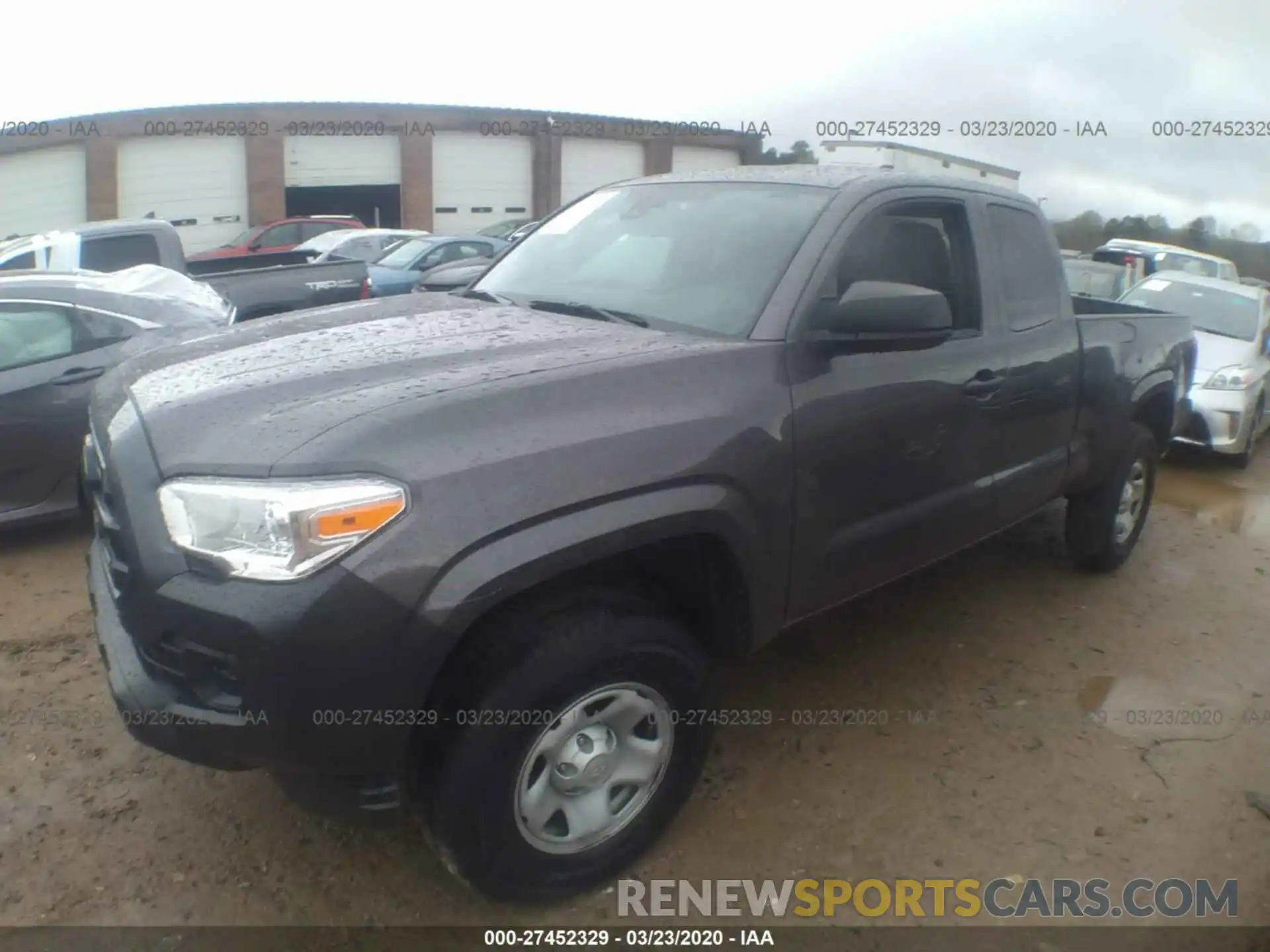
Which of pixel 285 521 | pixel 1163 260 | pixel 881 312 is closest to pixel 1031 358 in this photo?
pixel 881 312

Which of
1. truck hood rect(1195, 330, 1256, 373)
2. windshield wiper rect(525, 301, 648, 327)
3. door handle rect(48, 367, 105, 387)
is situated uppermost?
windshield wiper rect(525, 301, 648, 327)

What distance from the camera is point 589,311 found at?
3213mm

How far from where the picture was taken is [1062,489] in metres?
4.35

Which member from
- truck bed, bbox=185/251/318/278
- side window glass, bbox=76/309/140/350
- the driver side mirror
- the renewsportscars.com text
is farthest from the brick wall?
the renewsportscars.com text

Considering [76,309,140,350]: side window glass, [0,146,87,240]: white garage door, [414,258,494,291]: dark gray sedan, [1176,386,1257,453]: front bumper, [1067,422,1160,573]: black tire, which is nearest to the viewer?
[414,258,494,291]: dark gray sedan

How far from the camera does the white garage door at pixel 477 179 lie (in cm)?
2941

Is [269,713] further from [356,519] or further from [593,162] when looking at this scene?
[593,162]

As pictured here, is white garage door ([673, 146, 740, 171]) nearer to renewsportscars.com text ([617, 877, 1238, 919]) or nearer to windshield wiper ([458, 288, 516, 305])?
windshield wiper ([458, 288, 516, 305])

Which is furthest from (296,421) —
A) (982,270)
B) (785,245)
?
(982,270)

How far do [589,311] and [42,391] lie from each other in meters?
3.41

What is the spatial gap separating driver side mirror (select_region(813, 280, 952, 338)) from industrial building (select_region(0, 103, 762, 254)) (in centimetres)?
2042

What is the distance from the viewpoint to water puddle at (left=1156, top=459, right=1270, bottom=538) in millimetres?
→ 6484

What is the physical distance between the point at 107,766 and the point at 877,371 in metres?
2.76

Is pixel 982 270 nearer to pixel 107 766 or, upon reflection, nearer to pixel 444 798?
pixel 444 798
